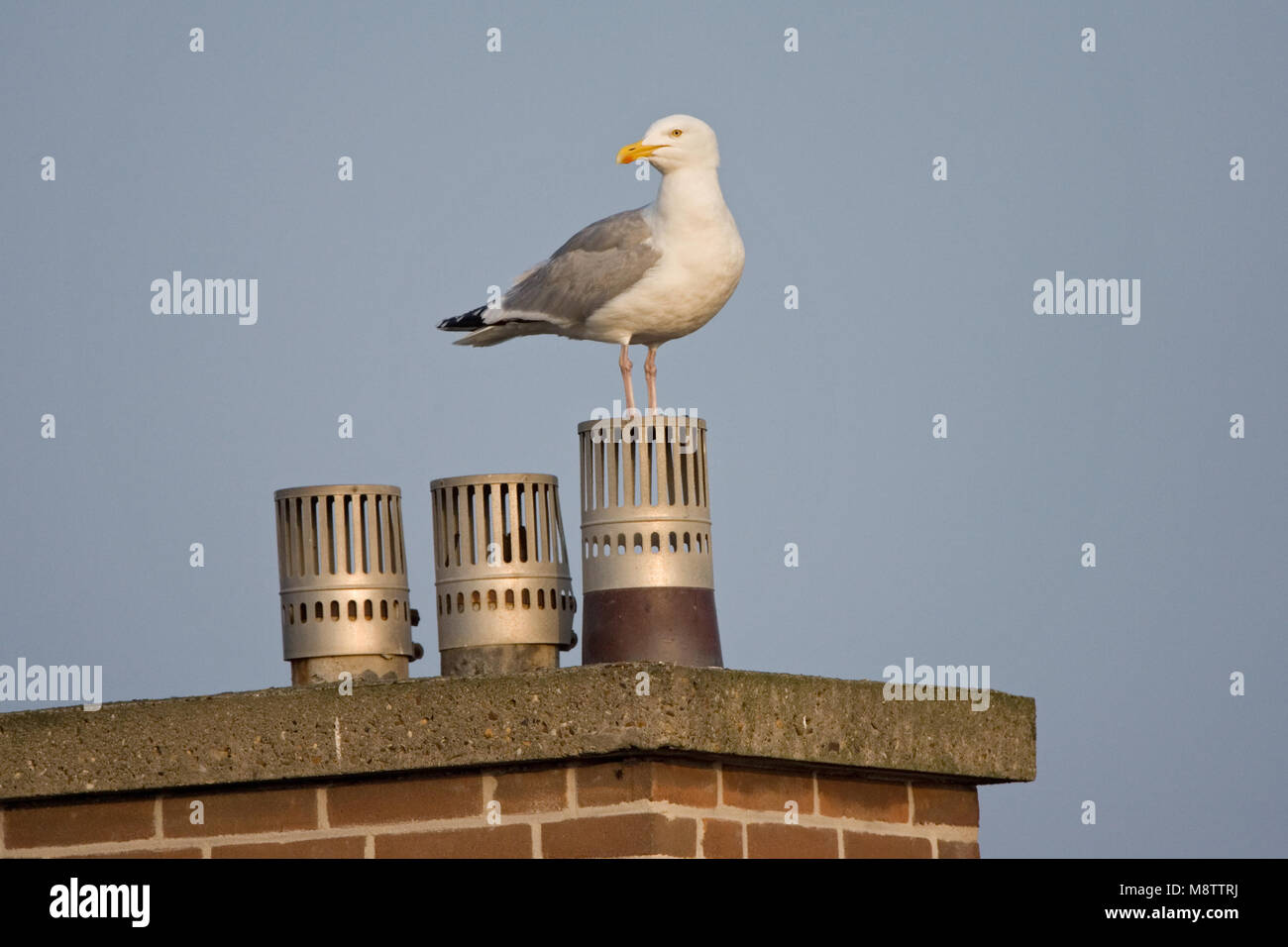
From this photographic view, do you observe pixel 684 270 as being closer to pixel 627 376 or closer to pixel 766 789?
pixel 627 376

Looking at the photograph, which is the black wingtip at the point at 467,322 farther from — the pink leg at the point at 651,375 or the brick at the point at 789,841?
the brick at the point at 789,841

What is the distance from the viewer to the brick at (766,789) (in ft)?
16.6

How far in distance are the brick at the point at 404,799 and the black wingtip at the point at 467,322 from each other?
2.26 meters

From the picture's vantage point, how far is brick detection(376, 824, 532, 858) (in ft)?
16.3

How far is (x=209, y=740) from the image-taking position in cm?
521

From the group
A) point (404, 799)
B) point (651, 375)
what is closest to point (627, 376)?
point (651, 375)

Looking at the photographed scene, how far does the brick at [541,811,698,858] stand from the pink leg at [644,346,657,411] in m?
1.60

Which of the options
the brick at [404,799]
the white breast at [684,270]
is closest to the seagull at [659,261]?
→ the white breast at [684,270]

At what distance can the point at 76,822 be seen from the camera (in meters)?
5.40
